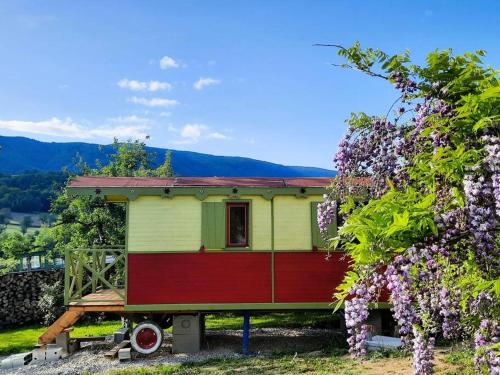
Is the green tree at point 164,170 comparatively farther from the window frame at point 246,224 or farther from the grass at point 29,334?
the window frame at point 246,224

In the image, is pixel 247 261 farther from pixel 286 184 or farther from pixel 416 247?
pixel 416 247

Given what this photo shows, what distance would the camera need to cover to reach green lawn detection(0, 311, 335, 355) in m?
16.4

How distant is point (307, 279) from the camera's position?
1254cm

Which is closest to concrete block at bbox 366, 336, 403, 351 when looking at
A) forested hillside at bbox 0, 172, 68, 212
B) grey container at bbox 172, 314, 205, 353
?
grey container at bbox 172, 314, 205, 353

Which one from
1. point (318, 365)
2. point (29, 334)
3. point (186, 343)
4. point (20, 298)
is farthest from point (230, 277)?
point (20, 298)

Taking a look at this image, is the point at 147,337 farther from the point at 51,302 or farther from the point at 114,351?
the point at 51,302

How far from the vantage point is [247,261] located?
41.2 feet

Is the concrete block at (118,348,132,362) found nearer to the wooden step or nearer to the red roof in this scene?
the wooden step

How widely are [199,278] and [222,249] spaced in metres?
0.94

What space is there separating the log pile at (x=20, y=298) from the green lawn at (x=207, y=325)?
100 cm

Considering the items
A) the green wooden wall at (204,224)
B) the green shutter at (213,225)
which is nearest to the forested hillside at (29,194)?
the green wooden wall at (204,224)

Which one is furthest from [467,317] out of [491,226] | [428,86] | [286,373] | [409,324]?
[286,373]

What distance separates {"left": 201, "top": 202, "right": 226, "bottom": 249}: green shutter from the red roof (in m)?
0.57

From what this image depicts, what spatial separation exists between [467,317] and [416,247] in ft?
5.20
